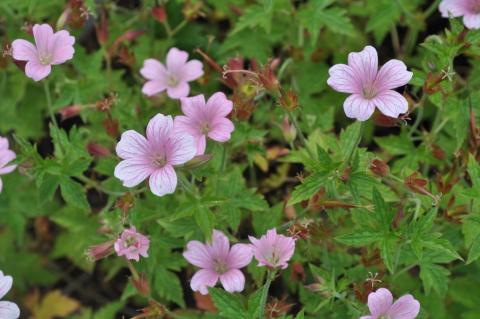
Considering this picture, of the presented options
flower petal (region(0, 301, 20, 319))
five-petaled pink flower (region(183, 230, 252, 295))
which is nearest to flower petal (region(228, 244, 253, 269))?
five-petaled pink flower (region(183, 230, 252, 295))

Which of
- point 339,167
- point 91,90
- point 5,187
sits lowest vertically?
point 5,187

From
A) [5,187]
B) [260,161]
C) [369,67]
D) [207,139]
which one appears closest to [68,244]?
[5,187]

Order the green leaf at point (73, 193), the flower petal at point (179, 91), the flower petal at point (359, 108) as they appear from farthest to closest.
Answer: the flower petal at point (179, 91) → the green leaf at point (73, 193) → the flower petal at point (359, 108)

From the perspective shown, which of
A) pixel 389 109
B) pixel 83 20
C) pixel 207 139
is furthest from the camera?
pixel 83 20

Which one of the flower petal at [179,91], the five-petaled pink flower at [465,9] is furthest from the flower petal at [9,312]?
the five-petaled pink flower at [465,9]

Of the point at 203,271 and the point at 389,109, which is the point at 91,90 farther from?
the point at 389,109

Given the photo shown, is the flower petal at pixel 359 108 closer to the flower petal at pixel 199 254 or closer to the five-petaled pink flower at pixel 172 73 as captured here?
the flower petal at pixel 199 254

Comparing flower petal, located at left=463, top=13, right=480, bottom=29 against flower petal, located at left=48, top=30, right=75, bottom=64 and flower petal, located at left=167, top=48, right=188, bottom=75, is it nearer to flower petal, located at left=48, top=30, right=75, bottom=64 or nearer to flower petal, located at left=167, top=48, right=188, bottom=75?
flower petal, located at left=167, top=48, right=188, bottom=75
